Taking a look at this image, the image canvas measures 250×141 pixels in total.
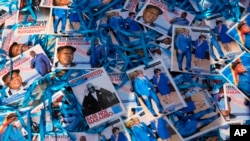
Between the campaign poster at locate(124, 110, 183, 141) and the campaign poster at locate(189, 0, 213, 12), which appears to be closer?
the campaign poster at locate(124, 110, 183, 141)

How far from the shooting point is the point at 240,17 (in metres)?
1.29

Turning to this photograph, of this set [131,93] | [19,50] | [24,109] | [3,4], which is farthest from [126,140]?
[3,4]

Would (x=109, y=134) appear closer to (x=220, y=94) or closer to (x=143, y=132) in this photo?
(x=143, y=132)

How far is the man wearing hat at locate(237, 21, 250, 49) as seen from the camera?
126 centimetres

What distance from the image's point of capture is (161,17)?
50.8 inches

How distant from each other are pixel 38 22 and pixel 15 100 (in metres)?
0.24

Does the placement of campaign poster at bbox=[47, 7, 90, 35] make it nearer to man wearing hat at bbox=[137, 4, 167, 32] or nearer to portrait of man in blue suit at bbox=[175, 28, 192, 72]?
man wearing hat at bbox=[137, 4, 167, 32]

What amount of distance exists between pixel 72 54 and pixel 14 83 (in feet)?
0.61

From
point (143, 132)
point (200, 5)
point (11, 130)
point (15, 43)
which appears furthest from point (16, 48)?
point (200, 5)

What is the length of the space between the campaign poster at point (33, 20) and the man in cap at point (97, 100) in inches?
9.5

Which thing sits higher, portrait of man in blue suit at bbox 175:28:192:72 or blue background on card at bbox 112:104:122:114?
portrait of man in blue suit at bbox 175:28:192:72

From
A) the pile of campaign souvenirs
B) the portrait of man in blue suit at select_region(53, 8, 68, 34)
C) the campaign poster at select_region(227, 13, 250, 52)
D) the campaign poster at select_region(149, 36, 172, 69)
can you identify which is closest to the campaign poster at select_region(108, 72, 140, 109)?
the pile of campaign souvenirs

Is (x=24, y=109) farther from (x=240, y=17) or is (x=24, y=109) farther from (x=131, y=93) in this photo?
(x=240, y=17)

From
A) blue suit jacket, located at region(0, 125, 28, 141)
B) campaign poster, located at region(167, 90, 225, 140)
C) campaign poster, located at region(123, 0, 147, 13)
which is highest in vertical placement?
campaign poster, located at region(123, 0, 147, 13)
